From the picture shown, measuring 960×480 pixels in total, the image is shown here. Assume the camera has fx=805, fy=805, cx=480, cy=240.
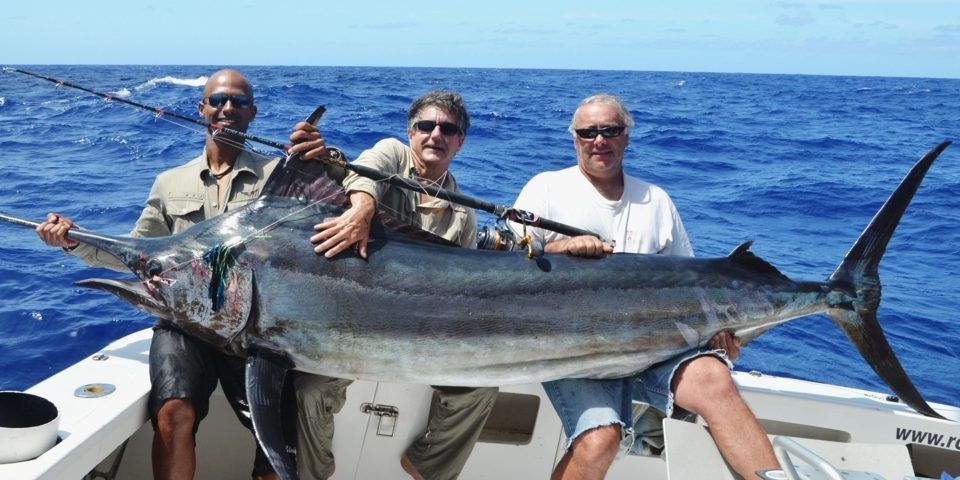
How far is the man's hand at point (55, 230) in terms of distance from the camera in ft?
8.02

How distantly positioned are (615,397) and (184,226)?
1.64m

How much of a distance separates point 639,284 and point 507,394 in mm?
786

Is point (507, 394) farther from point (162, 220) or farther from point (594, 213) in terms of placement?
point (162, 220)

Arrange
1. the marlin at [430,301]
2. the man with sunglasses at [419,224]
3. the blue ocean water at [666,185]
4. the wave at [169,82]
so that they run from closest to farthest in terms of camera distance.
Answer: the marlin at [430,301]
the man with sunglasses at [419,224]
the blue ocean water at [666,185]
the wave at [169,82]

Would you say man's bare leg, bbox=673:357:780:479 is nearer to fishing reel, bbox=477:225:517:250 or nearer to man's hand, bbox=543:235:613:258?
man's hand, bbox=543:235:613:258

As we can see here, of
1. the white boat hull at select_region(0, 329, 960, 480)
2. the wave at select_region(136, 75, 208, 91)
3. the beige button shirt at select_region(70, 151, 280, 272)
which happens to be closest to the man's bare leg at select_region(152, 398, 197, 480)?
the white boat hull at select_region(0, 329, 960, 480)

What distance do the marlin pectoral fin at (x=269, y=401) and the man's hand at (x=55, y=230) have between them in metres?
0.70

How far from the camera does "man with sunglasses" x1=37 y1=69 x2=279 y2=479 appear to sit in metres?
2.38

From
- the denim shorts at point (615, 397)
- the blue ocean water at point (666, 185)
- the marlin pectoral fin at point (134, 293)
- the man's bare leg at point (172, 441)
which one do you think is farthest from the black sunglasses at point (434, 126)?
the blue ocean water at point (666, 185)

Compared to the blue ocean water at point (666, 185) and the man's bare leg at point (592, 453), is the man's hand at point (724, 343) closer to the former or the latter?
the man's bare leg at point (592, 453)

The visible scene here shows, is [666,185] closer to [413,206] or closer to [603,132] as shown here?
[603,132]

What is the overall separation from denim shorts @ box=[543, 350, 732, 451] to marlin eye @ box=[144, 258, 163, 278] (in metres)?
1.25

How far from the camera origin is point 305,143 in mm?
2496

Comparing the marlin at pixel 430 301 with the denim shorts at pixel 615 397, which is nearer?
the marlin at pixel 430 301
